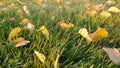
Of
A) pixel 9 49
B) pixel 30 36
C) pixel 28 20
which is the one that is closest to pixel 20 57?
pixel 9 49

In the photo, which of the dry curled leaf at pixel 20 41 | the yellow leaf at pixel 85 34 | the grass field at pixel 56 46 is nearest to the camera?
the grass field at pixel 56 46

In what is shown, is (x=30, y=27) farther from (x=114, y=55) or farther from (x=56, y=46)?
(x=114, y=55)

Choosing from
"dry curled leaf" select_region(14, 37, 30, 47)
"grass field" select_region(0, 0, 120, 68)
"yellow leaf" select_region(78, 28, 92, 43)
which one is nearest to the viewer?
"grass field" select_region(0, 0, 120, 68)

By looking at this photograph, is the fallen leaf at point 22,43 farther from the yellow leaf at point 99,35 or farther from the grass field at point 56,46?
the yellow leaf at point 99,35

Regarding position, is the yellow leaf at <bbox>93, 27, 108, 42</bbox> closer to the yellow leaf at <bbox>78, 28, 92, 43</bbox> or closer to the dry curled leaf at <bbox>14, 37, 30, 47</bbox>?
the yellow leaf at <bbox>78, 28, 92, 43</bbox>

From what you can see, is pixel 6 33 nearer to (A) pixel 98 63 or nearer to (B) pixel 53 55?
(B) pixel 53 55

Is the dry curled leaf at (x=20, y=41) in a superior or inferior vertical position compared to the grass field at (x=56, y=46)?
superior

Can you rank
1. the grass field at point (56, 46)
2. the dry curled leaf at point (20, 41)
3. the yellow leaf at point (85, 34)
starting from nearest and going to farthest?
the grass field at point (56, 46) → the dry curled leaf at point (20, 41) → the yellow leaf at point (85, 34)

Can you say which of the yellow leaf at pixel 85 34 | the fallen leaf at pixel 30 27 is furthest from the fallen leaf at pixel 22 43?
the yellow leaf at pixel 85 34

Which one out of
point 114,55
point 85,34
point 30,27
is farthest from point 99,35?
point 30,27

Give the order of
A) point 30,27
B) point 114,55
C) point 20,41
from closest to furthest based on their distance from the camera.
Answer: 1. point 114,55
2. point 20,41
3. point 30,27

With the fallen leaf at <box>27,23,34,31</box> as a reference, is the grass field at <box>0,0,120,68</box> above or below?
below

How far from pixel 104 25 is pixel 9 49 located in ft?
2.70

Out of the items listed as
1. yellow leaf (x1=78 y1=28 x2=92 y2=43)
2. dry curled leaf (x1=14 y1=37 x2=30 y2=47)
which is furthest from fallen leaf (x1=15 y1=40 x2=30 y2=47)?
yellow leaf (x1=78 y1=28 x2=92 y2=43)
